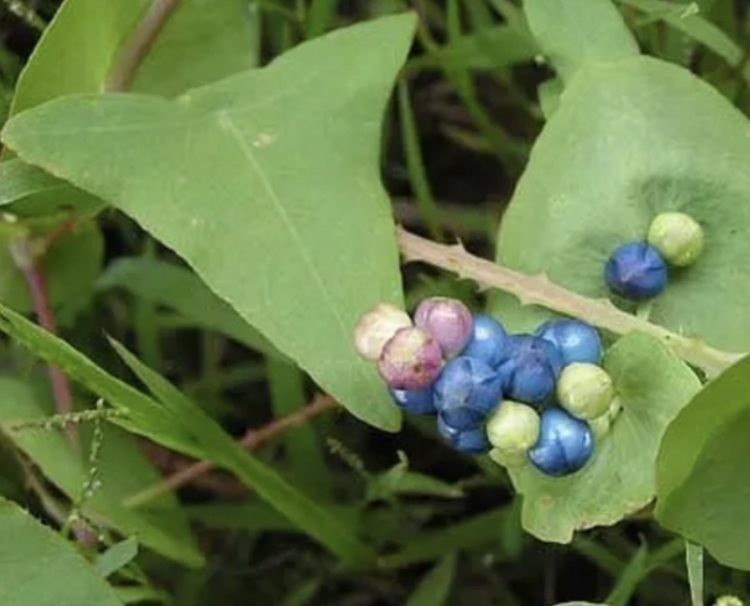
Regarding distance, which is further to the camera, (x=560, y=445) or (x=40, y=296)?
(x=40, y=296)

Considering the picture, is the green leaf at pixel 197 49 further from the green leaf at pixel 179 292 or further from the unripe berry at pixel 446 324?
the unripe berry at pixel 446 324

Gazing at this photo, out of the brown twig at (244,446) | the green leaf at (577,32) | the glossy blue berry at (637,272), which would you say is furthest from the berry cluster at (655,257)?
the brown twig at (244,446)

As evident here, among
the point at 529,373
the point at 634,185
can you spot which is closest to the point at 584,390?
the point at 529,373

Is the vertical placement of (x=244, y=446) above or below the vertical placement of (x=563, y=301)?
below

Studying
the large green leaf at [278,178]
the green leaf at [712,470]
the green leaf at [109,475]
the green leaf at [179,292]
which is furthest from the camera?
the green leaf at [179,292]

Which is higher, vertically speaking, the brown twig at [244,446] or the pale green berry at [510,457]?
the pale green berry at [510,457]

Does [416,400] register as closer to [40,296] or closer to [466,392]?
[466,392]
